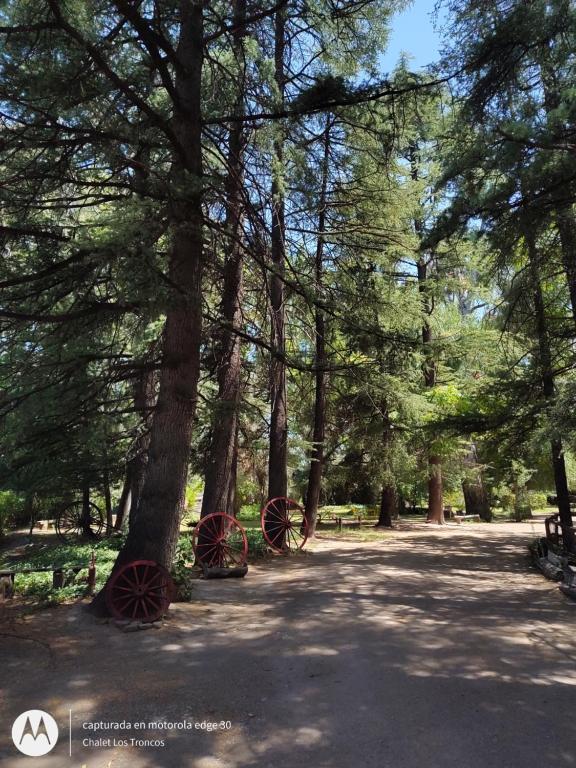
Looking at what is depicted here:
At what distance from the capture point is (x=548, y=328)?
13.6 m

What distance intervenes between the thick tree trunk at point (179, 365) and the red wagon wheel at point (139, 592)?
241 mm

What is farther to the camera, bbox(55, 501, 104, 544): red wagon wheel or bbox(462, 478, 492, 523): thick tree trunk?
bbox(462, 478, 492, 523): thick tree trunk

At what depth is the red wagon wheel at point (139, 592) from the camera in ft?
22.4

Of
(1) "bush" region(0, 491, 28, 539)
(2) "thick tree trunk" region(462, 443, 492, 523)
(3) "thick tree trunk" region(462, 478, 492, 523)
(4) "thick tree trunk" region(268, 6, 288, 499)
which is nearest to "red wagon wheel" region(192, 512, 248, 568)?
(4) "thick tree trunk" region(268, 6, 288, 499)

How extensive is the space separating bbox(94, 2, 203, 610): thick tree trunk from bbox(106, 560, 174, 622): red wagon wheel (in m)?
0.24

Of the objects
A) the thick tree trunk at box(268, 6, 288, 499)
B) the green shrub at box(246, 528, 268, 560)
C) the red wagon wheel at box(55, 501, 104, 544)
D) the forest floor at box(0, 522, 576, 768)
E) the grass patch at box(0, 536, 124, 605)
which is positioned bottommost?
the forest floor at box(0, 522, 576, 768)

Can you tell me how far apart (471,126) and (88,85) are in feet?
18.3

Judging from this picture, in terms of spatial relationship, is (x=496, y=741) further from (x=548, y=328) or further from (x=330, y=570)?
(x=548, y=328)

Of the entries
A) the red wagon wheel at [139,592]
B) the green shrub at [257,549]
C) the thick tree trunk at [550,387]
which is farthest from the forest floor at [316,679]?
the green shrub at [257,549]

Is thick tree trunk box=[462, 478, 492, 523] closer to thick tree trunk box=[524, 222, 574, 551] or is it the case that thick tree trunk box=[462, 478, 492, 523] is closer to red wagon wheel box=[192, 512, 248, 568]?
thick tree trunk box=[524, 222, 574, 551]

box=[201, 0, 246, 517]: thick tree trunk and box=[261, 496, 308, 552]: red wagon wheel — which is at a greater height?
box=[201, 0, 246, 517]: thick tree trunk

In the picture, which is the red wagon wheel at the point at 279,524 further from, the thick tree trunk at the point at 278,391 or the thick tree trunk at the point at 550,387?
the thick tree trunk at the point at 550,387

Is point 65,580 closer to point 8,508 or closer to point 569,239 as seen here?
point 569,239

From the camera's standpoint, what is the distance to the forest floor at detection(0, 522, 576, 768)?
3.68 meters
